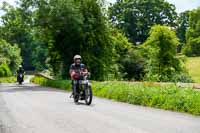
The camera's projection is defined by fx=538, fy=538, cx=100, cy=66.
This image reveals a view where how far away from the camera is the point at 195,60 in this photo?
3492 inches

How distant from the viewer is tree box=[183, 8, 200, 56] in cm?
10262

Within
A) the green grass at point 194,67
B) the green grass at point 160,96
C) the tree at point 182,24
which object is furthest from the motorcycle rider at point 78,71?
the tree at point 182,24

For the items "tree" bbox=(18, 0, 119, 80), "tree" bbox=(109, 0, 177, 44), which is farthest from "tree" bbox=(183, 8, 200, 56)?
"tree" bbox=(18, 0, 119, 80)

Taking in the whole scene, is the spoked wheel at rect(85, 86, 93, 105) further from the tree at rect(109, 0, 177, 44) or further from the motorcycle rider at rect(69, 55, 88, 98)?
the tree at rect(109, 0, 177, 44)

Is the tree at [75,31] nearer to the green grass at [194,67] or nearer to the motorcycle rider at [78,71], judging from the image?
the motorcycle rider at [78,71]

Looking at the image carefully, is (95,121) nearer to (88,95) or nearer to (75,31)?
(88,95)

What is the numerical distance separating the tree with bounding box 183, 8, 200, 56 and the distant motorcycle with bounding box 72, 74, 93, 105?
82138 millimetres

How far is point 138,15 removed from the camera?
4272 inches

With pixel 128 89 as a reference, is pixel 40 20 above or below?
above

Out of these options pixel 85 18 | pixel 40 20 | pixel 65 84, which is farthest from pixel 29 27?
pixel 65 84

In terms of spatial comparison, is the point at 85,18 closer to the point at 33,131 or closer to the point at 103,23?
the point at 103,23

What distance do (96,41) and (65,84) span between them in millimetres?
9644

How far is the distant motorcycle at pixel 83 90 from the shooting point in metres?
19.7

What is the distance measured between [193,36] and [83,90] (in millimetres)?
91181
